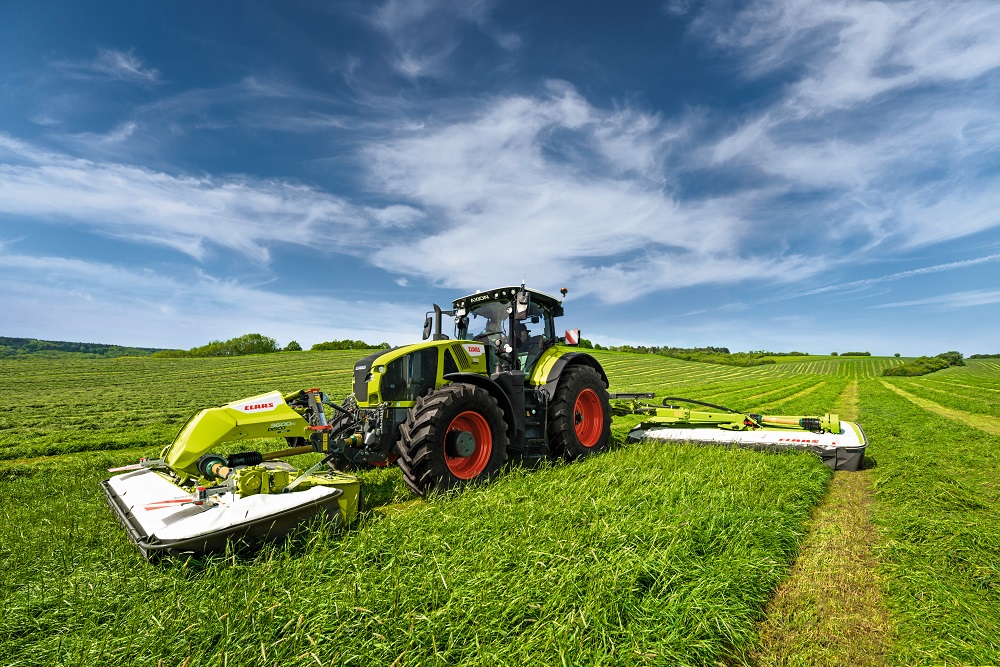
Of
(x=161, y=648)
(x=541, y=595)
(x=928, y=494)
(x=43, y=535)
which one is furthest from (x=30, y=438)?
(x=928, y=494)

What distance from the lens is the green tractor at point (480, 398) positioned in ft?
15.8

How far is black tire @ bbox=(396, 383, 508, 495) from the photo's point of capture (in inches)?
184

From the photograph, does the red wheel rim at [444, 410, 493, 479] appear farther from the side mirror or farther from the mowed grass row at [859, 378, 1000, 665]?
the mowed grass row at [859, 378, 1000, 665]

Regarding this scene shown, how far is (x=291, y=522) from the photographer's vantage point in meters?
3.50

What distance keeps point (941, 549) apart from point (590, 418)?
4.27m

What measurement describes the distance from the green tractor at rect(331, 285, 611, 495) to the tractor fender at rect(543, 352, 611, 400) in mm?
→ 14

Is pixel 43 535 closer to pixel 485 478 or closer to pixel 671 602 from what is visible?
pixel 485 478

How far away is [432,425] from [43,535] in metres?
3.17

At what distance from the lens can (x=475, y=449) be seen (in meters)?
5.38

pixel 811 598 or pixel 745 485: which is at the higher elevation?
pixel 745 485

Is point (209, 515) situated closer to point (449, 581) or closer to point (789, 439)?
point (449, 581)

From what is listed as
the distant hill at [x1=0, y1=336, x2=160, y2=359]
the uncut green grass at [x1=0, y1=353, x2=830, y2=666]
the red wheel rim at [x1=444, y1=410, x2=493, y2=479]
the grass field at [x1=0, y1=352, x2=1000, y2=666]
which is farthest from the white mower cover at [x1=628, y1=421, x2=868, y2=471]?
the distant hill at [x1=0, y1=336, x2=160, y2=359]

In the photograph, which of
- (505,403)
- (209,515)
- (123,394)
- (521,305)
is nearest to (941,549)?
(505,403)

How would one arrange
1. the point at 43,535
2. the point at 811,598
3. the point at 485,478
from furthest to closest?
1. the point at 485,478
2. the point at 43,535
3. the point at 811,598
